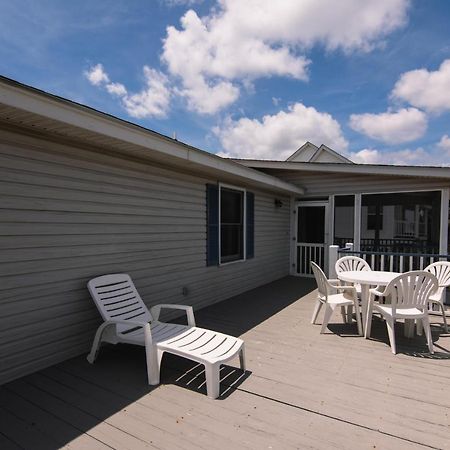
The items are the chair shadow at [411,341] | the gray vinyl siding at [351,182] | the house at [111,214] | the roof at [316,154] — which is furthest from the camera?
the roof at [316,154]

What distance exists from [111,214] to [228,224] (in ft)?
8.86

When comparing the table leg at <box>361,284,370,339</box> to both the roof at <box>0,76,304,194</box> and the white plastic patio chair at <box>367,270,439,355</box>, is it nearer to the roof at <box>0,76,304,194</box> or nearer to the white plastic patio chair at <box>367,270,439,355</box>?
the white plastic patio chair at <box>367,270,439,355</box>

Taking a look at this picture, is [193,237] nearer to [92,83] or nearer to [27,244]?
[27,244]

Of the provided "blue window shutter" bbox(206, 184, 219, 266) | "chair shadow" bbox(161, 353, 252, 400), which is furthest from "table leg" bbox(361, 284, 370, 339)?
"blue window shutter" bbox(206, 184, 219, 266)

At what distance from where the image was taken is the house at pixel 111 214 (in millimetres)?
2584

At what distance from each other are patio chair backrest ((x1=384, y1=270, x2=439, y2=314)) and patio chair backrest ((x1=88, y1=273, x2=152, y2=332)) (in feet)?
9.00

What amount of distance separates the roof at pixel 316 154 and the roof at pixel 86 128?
11000mm

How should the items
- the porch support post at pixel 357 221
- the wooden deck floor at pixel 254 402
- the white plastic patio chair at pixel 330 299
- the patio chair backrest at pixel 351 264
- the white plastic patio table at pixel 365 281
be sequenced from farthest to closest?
the porch support post at pixel 357 221 < the patio chair backrest at pixel 351 264 < the white plastic patio chair at pixel 330 299 < the white plastic patio table at pixel 365 281 < the wooden deck floor at pixel 254 402

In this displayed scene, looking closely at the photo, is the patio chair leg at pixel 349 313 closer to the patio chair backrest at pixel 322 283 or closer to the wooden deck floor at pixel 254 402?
the patio chair backrest at pixel 322 283

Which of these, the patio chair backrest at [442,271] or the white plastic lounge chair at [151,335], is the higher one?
the patio chair backrest at [442,271]

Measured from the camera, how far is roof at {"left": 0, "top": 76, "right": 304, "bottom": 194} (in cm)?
214

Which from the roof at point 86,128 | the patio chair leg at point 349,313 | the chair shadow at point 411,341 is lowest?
the chair shadow at point 411,341

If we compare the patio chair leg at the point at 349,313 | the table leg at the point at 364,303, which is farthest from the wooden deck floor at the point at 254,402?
the patio chair leg at the point at 349,313

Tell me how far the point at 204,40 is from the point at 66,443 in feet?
20.1
